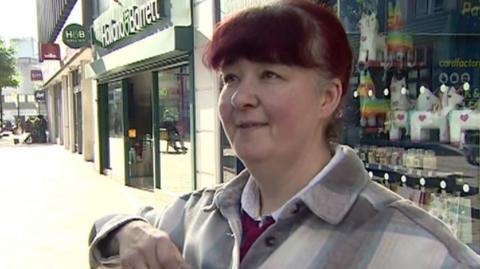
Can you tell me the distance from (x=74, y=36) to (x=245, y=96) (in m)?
12.4

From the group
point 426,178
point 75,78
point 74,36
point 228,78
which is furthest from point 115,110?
point 228,78

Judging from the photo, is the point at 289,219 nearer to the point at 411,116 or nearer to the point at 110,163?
the point at 411,116

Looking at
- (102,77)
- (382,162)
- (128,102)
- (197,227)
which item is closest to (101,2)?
(102,77)

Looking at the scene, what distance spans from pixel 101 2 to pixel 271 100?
1244cm

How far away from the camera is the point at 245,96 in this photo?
1296 millimetres

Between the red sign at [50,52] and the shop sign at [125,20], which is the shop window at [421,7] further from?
the red sign at [50,52]

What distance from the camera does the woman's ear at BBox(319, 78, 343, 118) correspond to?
4.40 feet

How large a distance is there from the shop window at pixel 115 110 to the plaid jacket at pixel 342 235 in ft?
32.4

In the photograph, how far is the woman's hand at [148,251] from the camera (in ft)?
4.32

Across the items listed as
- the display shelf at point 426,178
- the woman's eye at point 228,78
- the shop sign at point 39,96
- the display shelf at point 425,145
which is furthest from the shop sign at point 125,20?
the shop sign at point 39,96

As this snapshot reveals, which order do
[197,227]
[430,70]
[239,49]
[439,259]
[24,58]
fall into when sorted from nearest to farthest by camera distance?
[439,259] → [239,49] → [197,227] → [430,70] → [24,58]

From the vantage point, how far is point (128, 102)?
10.8 m

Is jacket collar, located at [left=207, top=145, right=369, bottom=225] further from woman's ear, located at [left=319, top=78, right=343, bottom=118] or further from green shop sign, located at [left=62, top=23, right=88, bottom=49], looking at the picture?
green shop sign, located at [left=62, top=23, right=88, bottom=49]

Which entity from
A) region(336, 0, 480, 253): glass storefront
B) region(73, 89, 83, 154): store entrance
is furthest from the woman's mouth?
region(73, 89, 83, 154): store entrance
